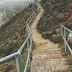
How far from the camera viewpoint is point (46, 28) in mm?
10500

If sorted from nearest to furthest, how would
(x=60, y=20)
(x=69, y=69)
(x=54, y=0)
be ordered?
(x=69, y=69)
(x=60, y=20)
(x=54, y=0)

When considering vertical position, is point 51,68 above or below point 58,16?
below

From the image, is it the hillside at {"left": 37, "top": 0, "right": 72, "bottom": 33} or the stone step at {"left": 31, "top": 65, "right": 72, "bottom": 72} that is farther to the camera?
the hillside at {"left": 37, "top": 0, "right": 72, "bottom": 33}

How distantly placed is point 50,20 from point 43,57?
7840mm

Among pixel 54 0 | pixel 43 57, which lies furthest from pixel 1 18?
pixel 43 57

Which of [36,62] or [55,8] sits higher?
[55,8]

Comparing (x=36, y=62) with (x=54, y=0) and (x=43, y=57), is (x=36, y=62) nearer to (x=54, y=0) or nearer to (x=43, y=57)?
(x=43, y=57)

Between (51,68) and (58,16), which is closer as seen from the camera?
(51,68)

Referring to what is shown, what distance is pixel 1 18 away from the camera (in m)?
91.3

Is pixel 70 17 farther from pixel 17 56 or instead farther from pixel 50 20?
pixel 17 56

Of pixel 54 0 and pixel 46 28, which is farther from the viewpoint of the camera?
pixel 54 0

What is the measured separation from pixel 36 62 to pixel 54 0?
1262 cm

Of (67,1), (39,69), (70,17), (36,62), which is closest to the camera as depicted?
(39,69)

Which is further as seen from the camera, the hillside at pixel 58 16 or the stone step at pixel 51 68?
the hillside at pixel 58 16
